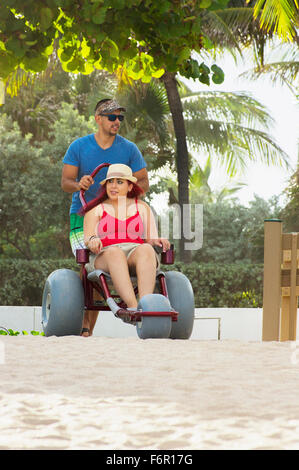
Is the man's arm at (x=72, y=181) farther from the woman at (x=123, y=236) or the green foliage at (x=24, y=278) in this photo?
the green foliage at (x=24, y=278)

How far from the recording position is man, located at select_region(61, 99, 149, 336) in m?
5.55

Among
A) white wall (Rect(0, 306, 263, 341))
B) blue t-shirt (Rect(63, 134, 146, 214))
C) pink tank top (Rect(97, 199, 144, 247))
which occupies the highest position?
blue t-shirt (Rect(63, 134, 146, 214))

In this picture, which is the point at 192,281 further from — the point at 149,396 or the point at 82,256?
the point at 149,396

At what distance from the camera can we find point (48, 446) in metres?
2.03

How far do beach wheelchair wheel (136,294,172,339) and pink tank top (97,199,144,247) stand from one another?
0.64m

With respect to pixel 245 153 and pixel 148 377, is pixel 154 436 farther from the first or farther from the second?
pixel 245 153

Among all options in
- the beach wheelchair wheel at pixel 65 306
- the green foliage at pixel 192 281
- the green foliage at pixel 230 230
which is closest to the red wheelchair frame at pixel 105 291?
the beach wheelchair wheel at pixel 65 306

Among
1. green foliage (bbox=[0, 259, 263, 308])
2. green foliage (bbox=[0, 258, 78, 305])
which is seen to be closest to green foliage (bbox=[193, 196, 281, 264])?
green foliage (bbox=[0, 259, 263, 308])

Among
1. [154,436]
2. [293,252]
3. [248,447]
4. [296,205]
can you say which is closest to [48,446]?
[154,436]

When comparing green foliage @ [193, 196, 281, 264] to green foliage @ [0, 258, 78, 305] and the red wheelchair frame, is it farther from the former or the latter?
the red wheelchair frame

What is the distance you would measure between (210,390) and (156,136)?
A: 1655 centimetres

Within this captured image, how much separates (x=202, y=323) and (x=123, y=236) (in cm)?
561

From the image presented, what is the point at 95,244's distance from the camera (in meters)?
4.90
